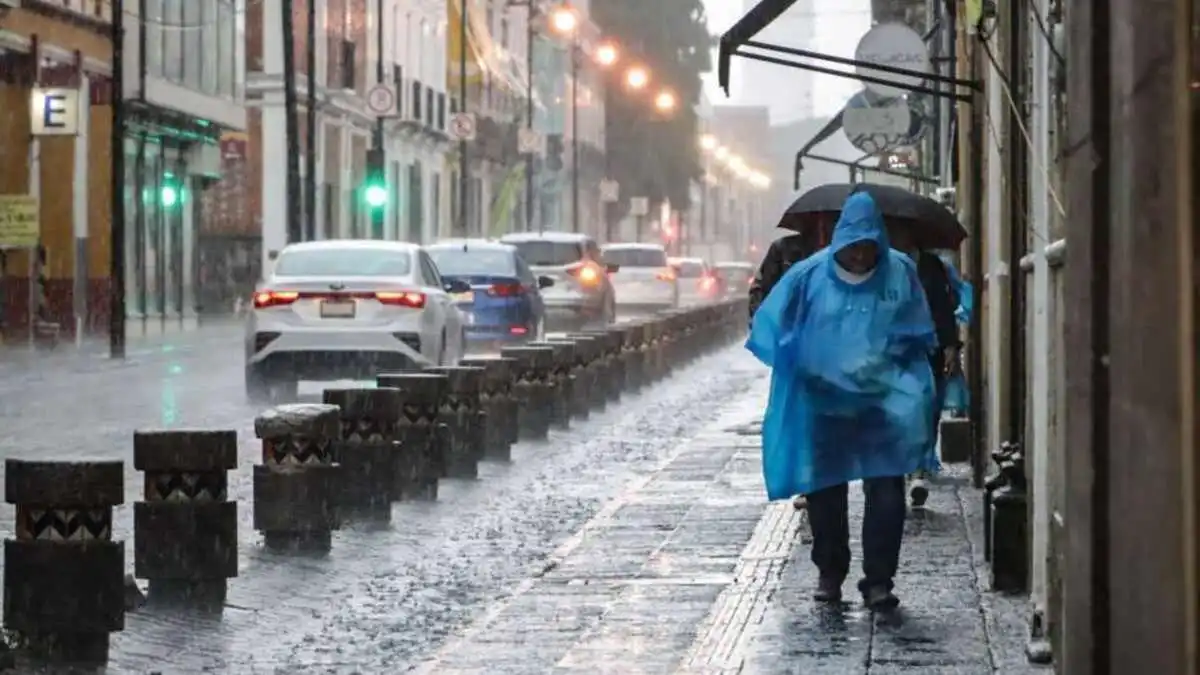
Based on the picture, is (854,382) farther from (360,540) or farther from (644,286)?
(644,286)

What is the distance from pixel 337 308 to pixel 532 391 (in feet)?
12.4

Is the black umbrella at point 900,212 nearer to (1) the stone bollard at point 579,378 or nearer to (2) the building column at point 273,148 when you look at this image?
(1) the stone bollard at point 579,378

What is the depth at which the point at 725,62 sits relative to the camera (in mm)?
15398

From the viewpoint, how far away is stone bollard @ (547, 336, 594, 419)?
2489 cm

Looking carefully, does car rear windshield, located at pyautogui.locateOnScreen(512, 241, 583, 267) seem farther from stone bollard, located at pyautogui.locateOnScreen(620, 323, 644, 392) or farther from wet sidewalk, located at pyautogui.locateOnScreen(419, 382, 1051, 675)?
wet sidewalk, located at pyautogui.locateOnScreen(419, 382, 1051, 675)

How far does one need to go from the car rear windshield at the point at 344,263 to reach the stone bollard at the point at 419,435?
32.1 ft

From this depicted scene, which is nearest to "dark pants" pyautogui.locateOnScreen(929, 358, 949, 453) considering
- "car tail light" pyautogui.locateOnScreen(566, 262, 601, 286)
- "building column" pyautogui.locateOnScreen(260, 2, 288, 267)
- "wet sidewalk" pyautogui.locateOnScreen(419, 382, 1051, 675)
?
"wet sidewalk" pyautogui.locateOnScreen(419, 382, 1051, 675)

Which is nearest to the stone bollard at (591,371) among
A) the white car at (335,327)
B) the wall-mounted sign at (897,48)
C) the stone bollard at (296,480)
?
the white car at (335,327)

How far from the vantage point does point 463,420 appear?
17906 mm

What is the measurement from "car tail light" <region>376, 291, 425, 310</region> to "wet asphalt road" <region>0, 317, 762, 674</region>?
1.56m

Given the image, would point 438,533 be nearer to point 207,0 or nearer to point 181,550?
point 181,550

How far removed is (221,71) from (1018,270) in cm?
4521

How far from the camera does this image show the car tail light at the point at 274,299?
25.5m

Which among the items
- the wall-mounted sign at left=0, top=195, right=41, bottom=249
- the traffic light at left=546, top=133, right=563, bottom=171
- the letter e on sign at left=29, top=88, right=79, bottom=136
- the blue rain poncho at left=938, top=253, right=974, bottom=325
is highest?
the traffic light at left=546, top=133, right=563, bottom=171
